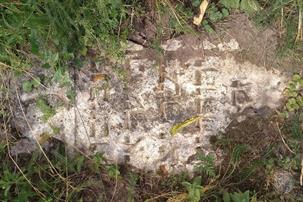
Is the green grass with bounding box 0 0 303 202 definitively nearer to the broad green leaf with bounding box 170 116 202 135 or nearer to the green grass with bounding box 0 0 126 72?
the green grass with bounding box 0 0 126 72

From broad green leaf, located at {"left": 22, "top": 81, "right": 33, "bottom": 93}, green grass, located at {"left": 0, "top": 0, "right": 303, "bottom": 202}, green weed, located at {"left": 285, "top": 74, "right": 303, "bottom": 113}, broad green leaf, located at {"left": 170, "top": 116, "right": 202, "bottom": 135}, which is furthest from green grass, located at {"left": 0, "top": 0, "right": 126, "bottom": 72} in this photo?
green weed, located at {"left": 285, "top": 74, "right": 303, "bottom": 113}

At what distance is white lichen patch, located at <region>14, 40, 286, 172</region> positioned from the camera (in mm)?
2939

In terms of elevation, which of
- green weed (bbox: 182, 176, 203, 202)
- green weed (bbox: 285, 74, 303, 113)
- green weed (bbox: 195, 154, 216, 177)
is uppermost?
green weed (bbox: 285, 74, 303, 113)

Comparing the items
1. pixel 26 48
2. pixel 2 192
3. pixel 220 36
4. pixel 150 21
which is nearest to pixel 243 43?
pixel 220 36

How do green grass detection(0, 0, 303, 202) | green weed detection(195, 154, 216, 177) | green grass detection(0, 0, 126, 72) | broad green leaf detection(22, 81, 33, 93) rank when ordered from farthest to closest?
1. broad green leaf detection(22, 81, 33, 93)
2. green weed detection(195, 154, 216, 177)
3. green grass detection(0, 0, 303, 202)
4. green grass detection(0, 0, 126, 72)

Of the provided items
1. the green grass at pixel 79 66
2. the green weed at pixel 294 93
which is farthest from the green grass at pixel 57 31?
the green weed at pixel 294 93

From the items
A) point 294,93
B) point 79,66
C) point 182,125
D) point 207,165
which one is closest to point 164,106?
point 182,125

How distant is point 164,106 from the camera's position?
9.84 feet

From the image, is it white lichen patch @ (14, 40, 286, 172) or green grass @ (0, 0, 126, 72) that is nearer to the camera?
green grass @ (0, 0, 126, 72)

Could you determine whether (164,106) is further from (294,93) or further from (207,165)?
(294,93)

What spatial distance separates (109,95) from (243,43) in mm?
898

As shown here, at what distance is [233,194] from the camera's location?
9.41ft

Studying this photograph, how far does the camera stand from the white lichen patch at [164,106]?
2939 mm

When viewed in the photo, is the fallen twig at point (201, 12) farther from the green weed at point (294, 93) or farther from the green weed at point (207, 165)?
the green weed at point (207, 165)
